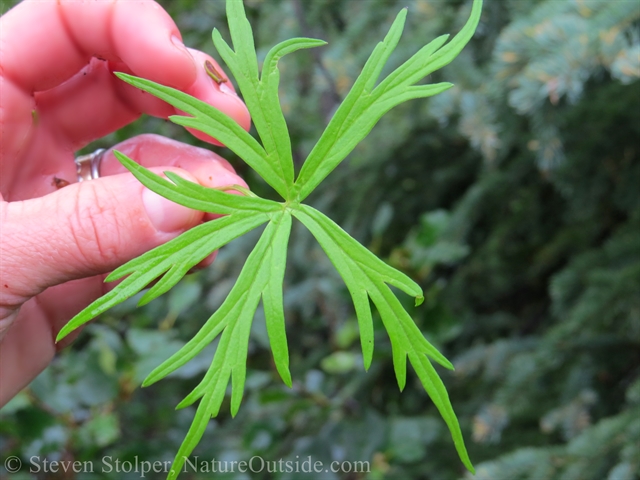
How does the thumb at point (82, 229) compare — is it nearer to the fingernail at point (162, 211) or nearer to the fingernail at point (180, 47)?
the fingernail at point (162, 211)

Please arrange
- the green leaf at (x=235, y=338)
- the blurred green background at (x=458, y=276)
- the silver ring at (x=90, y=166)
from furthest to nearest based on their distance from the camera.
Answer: the blurred green background at (x=458, y=276)
the silver ring at (x=90, y=166)
the green leaf at (x=235, y=338)

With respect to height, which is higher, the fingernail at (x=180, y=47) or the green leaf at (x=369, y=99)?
the fingernail at (x=180, y=47)

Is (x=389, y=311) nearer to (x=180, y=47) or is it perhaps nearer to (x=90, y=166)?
(x=180, y=47)

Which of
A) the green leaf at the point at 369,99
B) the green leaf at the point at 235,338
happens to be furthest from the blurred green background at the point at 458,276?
the green leaf at the point at 235,338

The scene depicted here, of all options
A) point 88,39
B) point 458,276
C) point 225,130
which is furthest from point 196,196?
point 458,276

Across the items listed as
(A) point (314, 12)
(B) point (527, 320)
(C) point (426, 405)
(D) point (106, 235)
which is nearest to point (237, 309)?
(D) point (106, 235)

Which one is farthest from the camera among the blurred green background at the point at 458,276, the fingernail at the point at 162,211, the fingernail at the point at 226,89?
the blurred green background at the point at 458,276

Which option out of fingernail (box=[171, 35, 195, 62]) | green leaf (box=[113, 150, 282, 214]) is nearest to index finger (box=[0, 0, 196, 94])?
fingernail (box=[171, 35, 195, 62])
